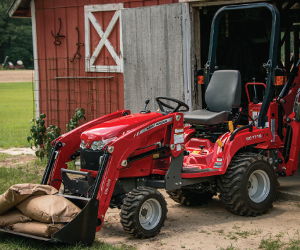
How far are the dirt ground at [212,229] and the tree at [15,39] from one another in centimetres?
Answer: 5953

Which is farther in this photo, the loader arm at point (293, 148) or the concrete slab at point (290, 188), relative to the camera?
the concrete slab at point (290, 188)

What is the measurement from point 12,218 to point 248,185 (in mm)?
2676

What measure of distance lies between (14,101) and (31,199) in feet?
80.9

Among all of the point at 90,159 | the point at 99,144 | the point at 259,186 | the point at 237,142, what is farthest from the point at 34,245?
the point at 259,186

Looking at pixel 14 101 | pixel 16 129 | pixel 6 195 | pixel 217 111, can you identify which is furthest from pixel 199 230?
pixel 14 101

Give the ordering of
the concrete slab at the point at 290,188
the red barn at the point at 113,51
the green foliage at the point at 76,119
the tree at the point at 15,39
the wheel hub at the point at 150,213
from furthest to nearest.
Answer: the tree at the point at 15,39, the green foliage at the point at 76,119, the red barn at the point at 113,51, the concrete slab at the point at 290,188, the wheel hub at the point at 150,213

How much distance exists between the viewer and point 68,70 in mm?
12344

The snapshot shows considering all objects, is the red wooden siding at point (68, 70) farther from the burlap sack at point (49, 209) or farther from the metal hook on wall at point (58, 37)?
the burlap sack at point (49, 209)

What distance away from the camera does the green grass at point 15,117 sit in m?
15.3

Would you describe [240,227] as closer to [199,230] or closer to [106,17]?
[199,230]

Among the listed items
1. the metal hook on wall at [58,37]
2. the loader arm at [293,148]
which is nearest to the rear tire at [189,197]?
the loader arm at [293,148]

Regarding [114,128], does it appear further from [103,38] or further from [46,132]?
[46,132]

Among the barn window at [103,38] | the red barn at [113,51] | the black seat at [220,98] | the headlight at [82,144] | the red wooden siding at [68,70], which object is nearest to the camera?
the headlight at [82,144]

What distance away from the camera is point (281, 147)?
8109 millimetres
